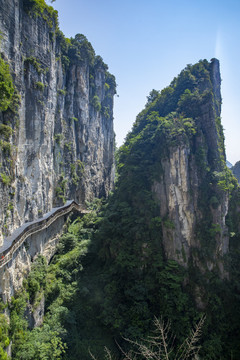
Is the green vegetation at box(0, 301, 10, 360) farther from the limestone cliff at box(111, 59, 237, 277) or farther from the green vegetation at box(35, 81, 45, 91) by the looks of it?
the green vegetation at box(35, 81, 45, 91)

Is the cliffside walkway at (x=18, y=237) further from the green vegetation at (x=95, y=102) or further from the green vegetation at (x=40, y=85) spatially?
the green vegetation at (x=95, y=102)

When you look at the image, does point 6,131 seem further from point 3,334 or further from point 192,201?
point 192,201

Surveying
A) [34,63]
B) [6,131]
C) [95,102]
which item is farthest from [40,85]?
[95,102]

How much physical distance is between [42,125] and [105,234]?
12366 millimetres

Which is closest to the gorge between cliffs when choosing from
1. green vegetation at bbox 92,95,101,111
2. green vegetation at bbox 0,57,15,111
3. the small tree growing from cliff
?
green vegetation at bbox 0,57,15,111

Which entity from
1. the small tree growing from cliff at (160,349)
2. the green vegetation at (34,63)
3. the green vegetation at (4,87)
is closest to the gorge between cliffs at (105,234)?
the green vegetation at (4,87)

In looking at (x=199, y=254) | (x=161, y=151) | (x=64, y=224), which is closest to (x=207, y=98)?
(x=161, y=151)

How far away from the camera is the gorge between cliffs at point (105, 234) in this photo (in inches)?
580

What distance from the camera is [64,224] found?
2631cm

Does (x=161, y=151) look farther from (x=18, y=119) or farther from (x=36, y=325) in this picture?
(x=36, y=325)

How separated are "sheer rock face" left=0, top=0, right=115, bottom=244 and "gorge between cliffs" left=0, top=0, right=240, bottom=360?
0.14 m

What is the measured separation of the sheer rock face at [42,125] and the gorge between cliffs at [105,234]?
141mm

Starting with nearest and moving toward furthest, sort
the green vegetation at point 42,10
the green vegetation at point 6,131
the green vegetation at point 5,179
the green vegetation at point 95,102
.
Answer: the green vegetation at point 5,179
the green vegetation at point 6,131
the green vegetation at point 42,10
the green vegetation at point 95,102

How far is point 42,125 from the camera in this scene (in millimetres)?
20672
